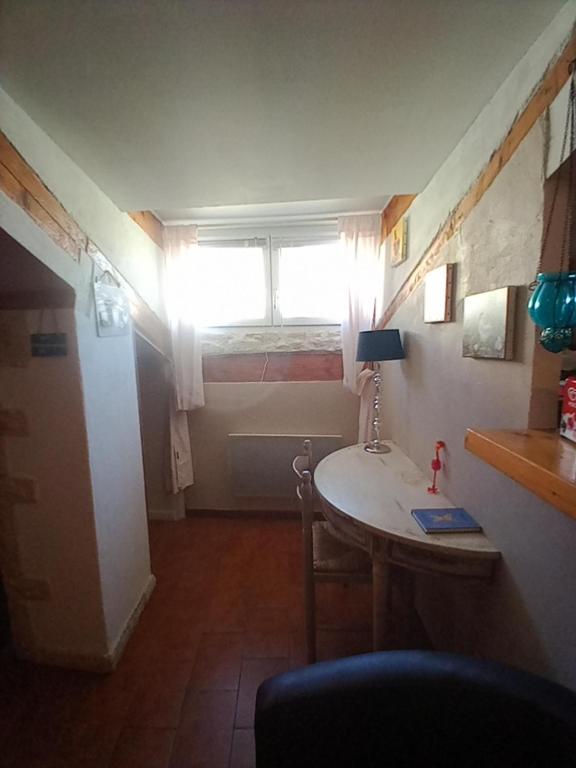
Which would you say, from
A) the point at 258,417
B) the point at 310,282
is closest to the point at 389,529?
the point at 258,417

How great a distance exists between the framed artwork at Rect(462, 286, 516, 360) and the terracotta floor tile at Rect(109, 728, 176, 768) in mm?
1765

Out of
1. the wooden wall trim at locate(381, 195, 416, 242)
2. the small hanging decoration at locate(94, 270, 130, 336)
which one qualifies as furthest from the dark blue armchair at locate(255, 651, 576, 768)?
the wooden wall trim at locate(381, 195, 416, 242)

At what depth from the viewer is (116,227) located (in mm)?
1744

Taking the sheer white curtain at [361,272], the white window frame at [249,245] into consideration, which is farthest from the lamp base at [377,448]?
the white window frame at [249,245]

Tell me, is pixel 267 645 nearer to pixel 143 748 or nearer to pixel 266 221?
pixel 143 748

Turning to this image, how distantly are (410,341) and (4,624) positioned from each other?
2483 mm

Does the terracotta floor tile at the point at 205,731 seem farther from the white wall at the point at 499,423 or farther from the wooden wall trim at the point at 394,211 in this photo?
the wooden wall trim at the point at 394,211

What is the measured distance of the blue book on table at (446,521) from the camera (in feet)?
3.46

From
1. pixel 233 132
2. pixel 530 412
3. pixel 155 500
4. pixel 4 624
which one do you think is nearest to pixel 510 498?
pixel 530 412

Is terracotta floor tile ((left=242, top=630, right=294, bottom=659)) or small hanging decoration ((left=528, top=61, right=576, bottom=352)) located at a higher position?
small hanging decoration ((left=528, top=61, right=576, bottom=352))

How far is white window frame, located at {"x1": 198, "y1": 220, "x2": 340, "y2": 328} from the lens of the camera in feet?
8.09

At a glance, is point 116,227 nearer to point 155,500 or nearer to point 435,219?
point 435,219

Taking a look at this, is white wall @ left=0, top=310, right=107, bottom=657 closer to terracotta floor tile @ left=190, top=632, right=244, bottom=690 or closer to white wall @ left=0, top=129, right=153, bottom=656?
white wall @ left=0, top=129, right=153, bottom=656

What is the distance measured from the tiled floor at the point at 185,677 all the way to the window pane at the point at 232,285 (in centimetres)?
181
